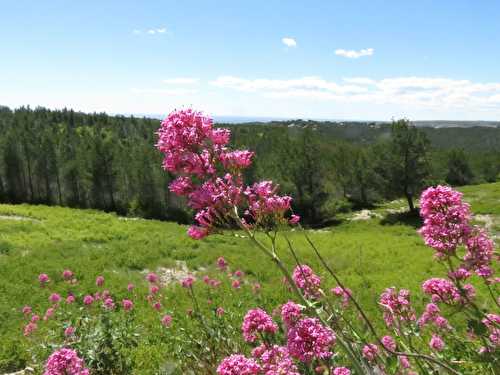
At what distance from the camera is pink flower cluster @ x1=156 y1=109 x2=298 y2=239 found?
3.15 meters

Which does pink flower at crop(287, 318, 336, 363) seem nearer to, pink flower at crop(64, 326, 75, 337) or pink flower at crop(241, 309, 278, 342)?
pink flower at crop(241, 309, 278, 342)

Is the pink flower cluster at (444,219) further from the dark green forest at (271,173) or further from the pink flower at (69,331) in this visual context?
the dark green forest at (271,173)

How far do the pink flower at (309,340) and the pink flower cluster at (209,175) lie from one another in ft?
2.72

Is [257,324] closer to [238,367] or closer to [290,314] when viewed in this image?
[290,314]

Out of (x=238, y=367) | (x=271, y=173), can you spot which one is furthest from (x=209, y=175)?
(x=271, y=173)

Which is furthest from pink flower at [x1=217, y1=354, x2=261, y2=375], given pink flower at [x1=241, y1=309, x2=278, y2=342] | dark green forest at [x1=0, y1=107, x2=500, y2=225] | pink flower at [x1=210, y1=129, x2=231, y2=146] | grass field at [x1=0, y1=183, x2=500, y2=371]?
dark green forest at [x1=0, y1=107, x2=500, y2=225]

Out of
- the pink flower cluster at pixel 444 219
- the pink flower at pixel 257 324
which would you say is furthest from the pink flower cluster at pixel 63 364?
the pink flower cluster at pixel 444 219

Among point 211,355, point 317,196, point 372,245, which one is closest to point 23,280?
point 211,355

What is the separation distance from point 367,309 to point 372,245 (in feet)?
58.5

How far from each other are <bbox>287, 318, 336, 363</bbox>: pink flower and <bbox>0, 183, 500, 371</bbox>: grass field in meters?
6.69

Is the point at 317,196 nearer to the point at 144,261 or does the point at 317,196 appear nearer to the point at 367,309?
the point at 144,261

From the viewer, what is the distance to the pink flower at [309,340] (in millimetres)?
3125

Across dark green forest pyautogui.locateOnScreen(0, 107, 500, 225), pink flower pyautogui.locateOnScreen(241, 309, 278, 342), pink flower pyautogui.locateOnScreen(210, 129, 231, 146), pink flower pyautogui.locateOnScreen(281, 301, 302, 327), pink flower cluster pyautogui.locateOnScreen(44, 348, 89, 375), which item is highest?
pink flower pyautogui.locateOnScreen(210, 129, 231, 146)

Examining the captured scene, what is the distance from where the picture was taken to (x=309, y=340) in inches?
126
